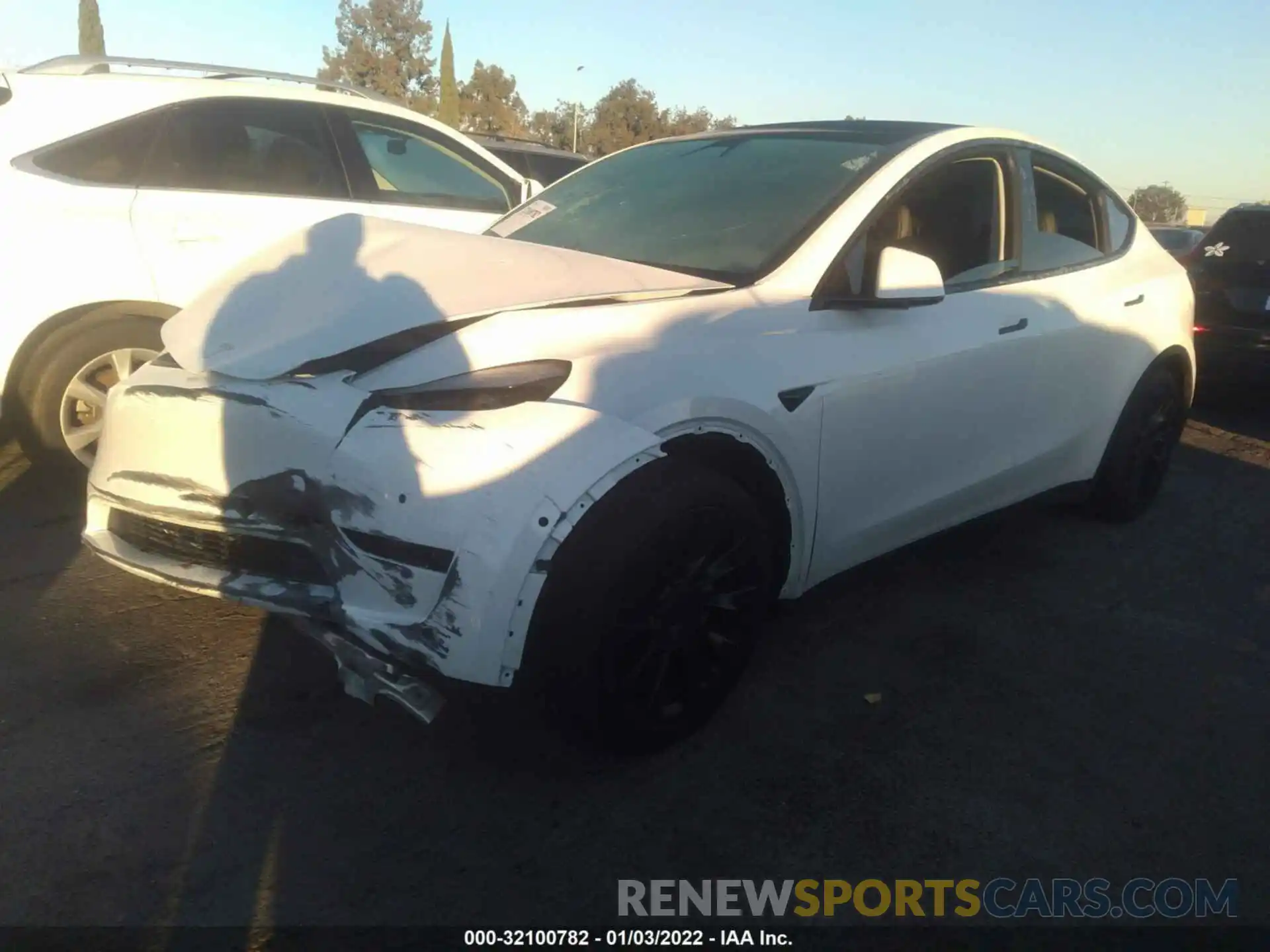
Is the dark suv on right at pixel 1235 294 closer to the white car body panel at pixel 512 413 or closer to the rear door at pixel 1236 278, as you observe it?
the rear door at pixel 1236 278

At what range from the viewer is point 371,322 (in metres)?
2.51

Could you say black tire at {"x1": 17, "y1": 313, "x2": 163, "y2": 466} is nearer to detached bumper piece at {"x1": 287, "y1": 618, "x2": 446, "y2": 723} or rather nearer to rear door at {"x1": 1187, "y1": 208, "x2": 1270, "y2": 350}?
detached bumper piece at {"x1": 287, "y1": 618, "x2": 446, "y2": 723}

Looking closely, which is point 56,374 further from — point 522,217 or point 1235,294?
point 1235,294

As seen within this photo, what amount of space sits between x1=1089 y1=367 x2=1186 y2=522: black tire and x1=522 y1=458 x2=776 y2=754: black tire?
7.60 feet

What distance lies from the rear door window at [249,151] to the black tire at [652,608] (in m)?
3.40

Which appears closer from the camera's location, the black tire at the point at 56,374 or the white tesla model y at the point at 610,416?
the white tesla model y at the point at 610,416

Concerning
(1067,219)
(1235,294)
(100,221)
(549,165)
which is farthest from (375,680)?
(549,165)

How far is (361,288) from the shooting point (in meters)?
2.66

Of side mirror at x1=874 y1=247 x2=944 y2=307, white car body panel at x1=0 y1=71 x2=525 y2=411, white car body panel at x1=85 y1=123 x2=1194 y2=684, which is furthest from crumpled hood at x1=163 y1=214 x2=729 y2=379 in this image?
white car body panel at x1=0 y1=71 x2=525 y2=411

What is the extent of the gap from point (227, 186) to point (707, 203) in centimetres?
263

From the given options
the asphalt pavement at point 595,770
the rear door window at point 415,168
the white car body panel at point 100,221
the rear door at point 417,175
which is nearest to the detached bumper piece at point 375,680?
the asphalt pavement at point 595,770

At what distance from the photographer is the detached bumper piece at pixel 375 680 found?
88.4 inches

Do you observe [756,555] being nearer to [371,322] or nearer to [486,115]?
[371,322]

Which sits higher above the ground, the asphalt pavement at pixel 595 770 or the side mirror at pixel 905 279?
the side mirror at pixel 905 279
